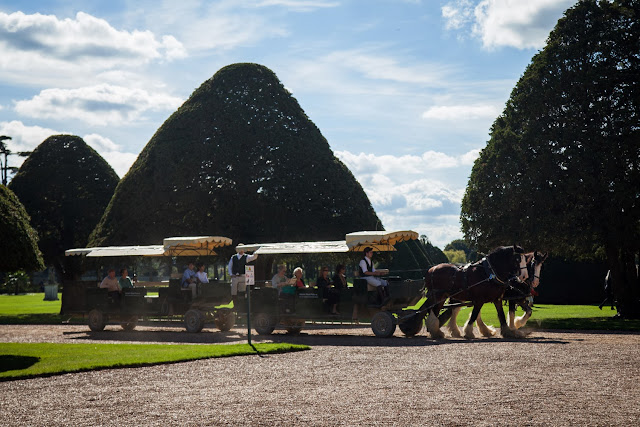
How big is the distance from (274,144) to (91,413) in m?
26.2

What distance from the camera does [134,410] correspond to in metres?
9.09

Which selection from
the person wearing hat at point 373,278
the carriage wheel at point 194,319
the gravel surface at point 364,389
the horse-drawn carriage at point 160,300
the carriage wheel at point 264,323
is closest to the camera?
the gravel surface at point 364,389

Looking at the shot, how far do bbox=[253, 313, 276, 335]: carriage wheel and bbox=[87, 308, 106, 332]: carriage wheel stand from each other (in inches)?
227

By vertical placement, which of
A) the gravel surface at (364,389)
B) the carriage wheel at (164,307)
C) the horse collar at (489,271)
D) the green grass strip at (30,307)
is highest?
the horse collar at (489,271)

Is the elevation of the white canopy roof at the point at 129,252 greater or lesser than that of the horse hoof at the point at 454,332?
greater

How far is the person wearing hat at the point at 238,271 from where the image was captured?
21.1 m

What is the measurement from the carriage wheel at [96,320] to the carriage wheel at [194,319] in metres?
3.27

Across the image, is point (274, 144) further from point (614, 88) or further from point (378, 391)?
point (378, 391)

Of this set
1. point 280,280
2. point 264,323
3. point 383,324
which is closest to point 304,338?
point 264,323

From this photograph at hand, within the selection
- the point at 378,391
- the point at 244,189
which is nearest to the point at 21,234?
the point at 378,391

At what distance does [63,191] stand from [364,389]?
1391 inches

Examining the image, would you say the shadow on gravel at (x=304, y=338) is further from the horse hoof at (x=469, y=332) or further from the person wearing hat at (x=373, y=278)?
the person wearing hat at (x=373, y=278)

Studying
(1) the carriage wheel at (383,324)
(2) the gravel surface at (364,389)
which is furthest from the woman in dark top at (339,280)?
(2) the gravel surface at (364,389)

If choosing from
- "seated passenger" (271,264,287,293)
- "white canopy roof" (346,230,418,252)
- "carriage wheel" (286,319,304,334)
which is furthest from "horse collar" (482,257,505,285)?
"carriage wheel" (286,319,304,334)
